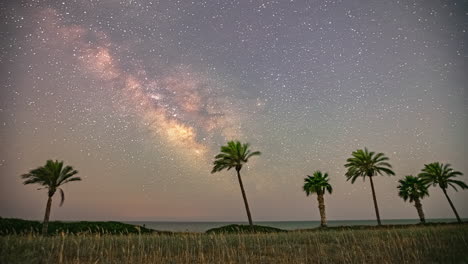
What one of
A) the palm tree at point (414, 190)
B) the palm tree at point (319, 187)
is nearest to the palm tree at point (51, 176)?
the palm tree at point (319, 187)

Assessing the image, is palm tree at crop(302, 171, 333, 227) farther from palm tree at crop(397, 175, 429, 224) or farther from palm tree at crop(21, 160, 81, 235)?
palm tree at crop(21, 160, 81, 235)

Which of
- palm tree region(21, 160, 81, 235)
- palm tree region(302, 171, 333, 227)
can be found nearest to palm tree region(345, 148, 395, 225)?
palm tree region(302, 171, 333, 227)

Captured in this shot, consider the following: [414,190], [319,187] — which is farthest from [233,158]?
[414,190]

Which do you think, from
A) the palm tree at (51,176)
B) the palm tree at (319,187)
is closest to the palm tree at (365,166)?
the palm tree at (319,187)

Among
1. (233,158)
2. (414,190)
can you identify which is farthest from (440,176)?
(233,158)

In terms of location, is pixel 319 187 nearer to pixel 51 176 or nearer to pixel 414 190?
pixel 414 190

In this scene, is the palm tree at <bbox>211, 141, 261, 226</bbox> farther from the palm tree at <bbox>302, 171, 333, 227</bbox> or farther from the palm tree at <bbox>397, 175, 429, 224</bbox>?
the palm tree at <bbox>397, 175, 429, 224</bbox>

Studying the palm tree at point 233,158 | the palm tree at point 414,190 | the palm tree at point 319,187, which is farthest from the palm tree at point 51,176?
the palm tree at point 414,190

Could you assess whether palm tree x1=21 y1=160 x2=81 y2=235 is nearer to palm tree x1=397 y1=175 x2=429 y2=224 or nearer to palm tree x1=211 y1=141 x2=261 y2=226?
palm tree x1=211 y1=141 x2=261 y2=226

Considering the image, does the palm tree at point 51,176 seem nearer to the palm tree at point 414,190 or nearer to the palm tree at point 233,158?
the palm tree at point 233,158

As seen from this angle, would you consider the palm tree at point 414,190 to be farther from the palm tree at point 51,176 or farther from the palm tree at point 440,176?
the palm tree at point 51,176

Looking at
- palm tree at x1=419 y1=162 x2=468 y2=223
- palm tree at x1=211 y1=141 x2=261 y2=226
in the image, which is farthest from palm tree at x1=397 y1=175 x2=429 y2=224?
palm tree at x1=211 y1=141 x2=261 y2=226

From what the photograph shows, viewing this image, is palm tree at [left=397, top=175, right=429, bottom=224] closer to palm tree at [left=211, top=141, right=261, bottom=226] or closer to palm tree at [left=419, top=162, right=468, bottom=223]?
palm tree at [left=419, top=162, right=468, bottom=223]

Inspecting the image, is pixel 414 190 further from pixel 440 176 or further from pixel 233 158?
pixel 233 158
